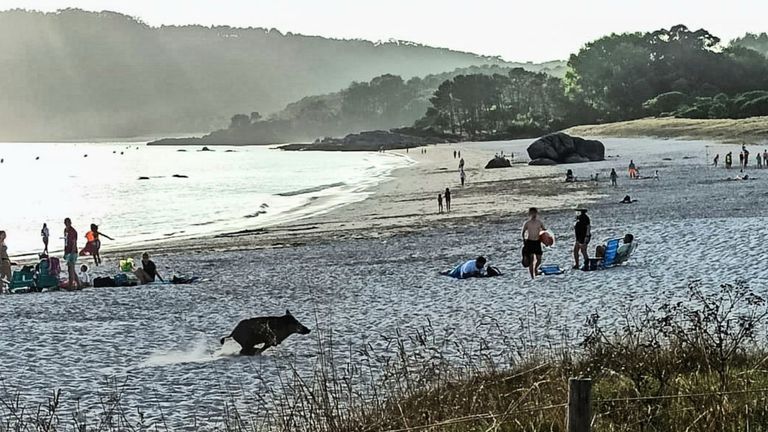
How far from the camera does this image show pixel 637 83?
107375 mm

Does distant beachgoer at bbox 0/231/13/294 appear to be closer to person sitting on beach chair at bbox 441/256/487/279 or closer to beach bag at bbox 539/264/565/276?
person sitting on beach chair at bbox 441/256/487/279

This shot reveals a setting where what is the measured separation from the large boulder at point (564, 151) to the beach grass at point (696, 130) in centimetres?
1104

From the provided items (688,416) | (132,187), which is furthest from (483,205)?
(132,187)

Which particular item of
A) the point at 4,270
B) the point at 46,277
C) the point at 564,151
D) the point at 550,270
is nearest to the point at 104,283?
the point at 46,277

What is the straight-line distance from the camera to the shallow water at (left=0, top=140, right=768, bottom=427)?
939 cm

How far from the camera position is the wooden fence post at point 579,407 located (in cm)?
363

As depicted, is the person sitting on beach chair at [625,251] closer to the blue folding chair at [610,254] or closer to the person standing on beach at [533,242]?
the blue folding chair at [610,254]

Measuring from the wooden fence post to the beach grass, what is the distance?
5874 centimetres

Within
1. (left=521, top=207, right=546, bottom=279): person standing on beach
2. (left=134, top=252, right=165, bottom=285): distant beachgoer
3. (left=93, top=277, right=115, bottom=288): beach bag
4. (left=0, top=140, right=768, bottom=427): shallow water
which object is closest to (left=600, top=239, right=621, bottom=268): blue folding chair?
(left=0, top=140, right=768, bottom=427): shallow water

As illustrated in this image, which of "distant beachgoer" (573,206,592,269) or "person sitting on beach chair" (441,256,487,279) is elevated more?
"distant beachgoer" (573,206,592,269)

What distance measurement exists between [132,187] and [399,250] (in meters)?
57.6

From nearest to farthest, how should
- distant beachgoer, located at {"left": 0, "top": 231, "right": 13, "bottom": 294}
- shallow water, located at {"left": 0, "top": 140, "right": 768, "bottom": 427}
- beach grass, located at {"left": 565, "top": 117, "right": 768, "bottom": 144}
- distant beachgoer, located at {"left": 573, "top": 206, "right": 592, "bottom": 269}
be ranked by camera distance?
shallow water, located at {"left": 0, "top": 140, "right": 768, "bottom": 427}
distant beachgoer, located at {"left": 573, "top": 206, "right": 592, "bottom": 269}
distant beachgoer, located at {"left": 0, "top": 231, "right": 13, "bottom": 294}
beach grass, located at {"left": 565, "top": 117, "right": 768, "bottom": 144}

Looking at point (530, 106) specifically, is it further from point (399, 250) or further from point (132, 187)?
point (399, 250)

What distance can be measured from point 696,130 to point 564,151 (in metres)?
20.0
